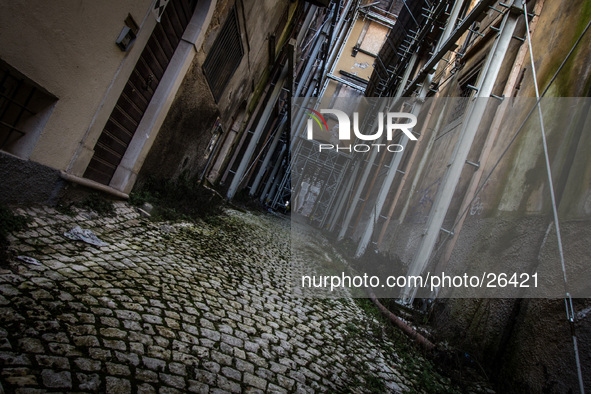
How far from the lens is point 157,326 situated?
6.87ft

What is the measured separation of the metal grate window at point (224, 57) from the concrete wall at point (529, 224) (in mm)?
4999

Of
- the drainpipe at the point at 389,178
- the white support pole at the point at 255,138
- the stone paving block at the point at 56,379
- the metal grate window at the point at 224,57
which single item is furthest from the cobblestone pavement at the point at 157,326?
the white support pole at the point at 255,138

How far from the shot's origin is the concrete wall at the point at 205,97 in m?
5.36

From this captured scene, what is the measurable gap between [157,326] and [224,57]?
570cm

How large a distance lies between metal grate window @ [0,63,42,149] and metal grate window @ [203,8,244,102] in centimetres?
323

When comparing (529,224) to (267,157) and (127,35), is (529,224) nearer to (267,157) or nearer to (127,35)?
(127,35)

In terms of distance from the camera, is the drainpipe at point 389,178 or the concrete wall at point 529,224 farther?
the drainpipe at point 389,178

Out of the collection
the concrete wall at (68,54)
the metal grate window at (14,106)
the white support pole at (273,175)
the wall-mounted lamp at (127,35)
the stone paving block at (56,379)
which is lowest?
the stone paving block at (56,379)

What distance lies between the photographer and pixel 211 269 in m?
3.66

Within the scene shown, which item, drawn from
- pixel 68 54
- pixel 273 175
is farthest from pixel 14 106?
pixel 273 175

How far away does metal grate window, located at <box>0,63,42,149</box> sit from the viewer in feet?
8.82

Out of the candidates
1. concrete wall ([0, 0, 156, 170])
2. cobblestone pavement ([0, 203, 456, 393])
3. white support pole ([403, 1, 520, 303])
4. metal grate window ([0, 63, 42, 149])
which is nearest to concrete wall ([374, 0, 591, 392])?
white support pole ([403, 1, 520, 303])

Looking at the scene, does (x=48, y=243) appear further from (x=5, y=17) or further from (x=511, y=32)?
(x=511, y=32)

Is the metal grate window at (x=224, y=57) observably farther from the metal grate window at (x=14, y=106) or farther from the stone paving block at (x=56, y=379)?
the stone paving block at (x=56, y=379)
